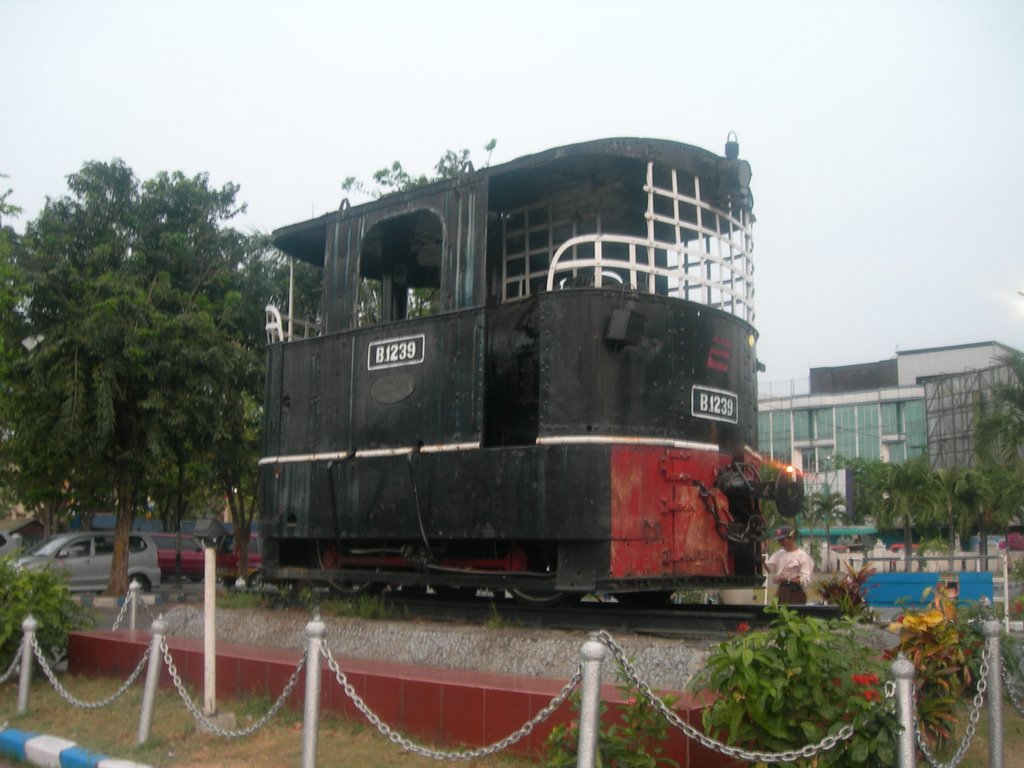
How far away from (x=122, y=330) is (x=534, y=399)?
10615 millimetres

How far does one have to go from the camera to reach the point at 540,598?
353 inches

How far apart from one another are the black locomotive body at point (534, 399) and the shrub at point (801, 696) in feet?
8.99

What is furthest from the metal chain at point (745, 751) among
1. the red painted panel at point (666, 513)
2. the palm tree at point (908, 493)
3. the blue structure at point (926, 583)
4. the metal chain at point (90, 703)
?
the palm tree at point (908, 493)

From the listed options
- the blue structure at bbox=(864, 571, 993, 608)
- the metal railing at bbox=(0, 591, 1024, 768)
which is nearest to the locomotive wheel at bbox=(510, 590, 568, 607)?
the metal railing at bbox=(0, 591, 1024, 768)

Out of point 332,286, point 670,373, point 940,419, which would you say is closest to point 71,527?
point 332,286

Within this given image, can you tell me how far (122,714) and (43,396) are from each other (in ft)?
33.2

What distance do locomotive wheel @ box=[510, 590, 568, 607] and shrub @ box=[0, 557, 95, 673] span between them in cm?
483

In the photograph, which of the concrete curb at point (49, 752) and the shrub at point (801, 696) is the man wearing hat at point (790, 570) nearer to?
the shrub at point (801, 696)

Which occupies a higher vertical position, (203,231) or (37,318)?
(203,231)

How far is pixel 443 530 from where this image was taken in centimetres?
882

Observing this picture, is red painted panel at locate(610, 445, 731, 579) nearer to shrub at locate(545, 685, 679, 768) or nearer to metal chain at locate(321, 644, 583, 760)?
metal chain at locate(321, 644, 583, 760)

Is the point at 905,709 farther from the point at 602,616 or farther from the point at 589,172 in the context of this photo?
the point at 589,172

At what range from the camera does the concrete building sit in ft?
184

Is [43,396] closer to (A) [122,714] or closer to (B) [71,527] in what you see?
(A) [122,714]
